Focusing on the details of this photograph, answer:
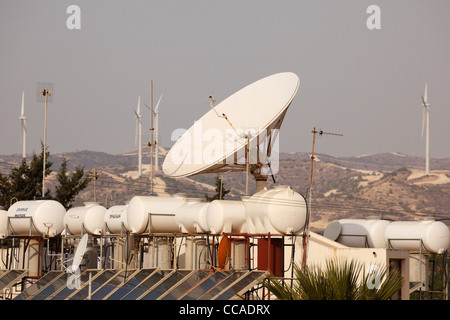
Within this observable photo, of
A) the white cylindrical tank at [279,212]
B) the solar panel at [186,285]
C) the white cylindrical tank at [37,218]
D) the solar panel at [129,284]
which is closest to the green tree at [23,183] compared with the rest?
the white cylindrical tank at [37,218]

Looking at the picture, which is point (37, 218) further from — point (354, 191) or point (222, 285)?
point (354, 191)

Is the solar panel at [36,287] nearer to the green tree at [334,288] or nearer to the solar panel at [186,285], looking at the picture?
the solar panel at [186,285]

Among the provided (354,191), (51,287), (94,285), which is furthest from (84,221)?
(354,191)

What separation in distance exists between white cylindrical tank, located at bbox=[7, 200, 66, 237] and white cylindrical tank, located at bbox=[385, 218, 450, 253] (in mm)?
20150

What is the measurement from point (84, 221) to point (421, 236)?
2004 cm

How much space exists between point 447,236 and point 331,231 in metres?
6.96

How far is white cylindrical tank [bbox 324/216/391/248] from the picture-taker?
Result: 46469mm

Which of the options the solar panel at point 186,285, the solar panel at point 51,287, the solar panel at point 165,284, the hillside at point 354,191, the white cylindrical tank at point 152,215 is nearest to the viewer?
the solar panel at point 186,285

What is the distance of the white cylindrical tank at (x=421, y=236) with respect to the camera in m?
44.8

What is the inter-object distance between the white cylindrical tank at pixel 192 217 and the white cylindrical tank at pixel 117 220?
353 cm

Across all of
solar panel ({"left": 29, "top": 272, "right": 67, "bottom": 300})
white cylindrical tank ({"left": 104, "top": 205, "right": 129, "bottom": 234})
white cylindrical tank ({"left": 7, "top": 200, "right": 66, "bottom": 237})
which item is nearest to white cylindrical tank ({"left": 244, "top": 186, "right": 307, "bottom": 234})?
solar panel ({"left": 29, "top": 272, "right": 67, "bottom": 300})

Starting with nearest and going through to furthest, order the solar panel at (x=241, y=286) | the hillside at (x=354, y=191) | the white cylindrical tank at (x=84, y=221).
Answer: the solar panel at (x=241, y=286), the white cylindrical tank at (x=84, y=221), the hillside at (x=354, y=191)
